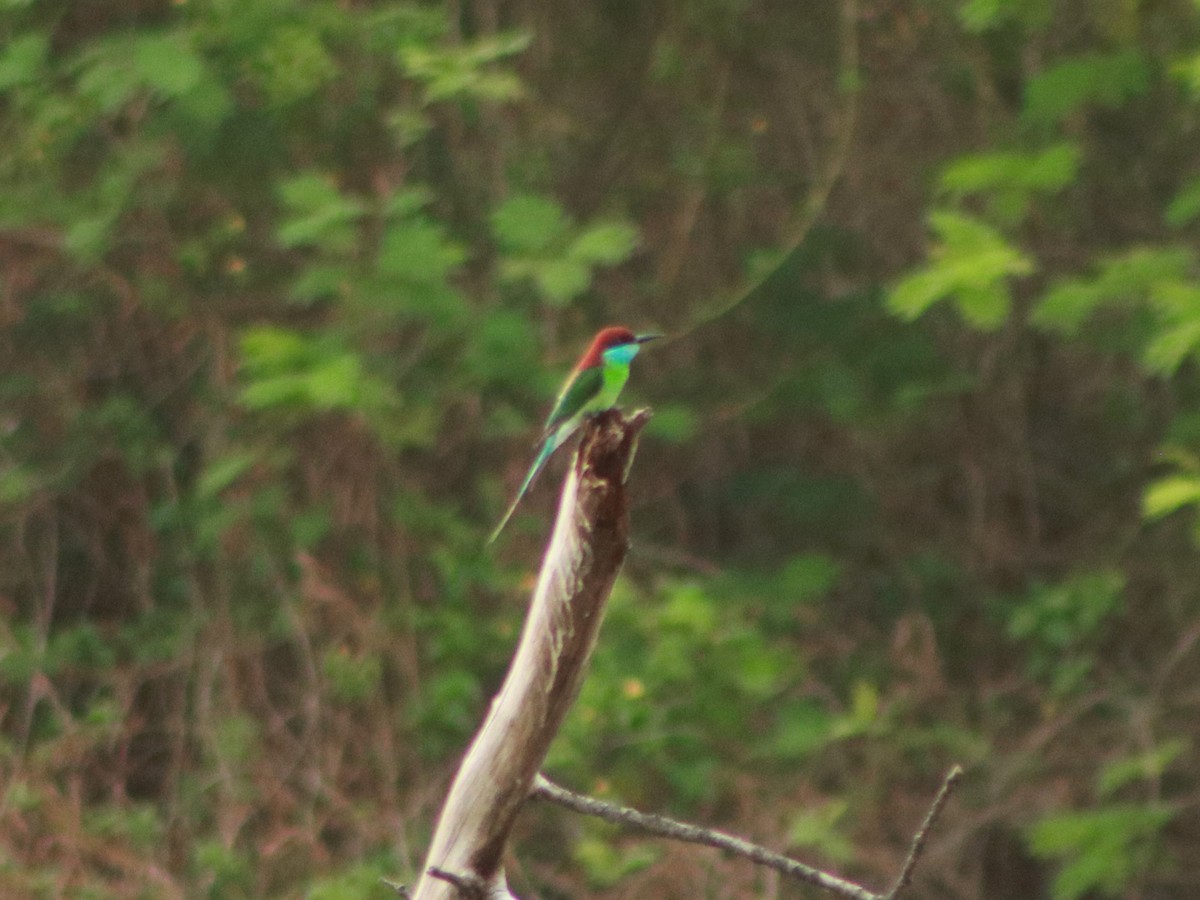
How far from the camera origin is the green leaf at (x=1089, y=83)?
5.86 m

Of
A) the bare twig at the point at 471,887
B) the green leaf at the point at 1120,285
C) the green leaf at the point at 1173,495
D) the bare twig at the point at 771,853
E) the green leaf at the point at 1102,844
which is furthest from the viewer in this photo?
the green leaf at the point at 1102,844

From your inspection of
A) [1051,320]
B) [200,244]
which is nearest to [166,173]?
[200,244]

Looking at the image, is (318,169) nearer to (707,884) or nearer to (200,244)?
(200,244)

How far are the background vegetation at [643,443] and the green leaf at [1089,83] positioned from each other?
0.02 metres

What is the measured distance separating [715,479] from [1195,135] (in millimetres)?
2232

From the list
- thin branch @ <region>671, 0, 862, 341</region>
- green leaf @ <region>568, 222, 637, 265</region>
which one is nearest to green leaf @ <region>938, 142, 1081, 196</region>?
green leaf @ <region>568, 222, 637, 265</region>

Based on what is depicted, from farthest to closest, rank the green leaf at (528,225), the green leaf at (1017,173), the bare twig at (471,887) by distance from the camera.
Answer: the green leaf at (528,225)
the green leaf at (1017,173)
the bare twig at (471,887)

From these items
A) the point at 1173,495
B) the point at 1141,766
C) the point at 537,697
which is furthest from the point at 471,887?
the point at 1141,766

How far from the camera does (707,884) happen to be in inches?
240

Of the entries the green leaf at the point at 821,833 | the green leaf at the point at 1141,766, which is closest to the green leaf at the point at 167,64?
the green leaf at the point at 821,833

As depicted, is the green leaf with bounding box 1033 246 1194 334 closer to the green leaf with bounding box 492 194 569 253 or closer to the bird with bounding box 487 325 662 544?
the green leaf with bounding box 492 194 569 253

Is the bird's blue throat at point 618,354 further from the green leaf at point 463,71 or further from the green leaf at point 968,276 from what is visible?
the green leaf at point 463,71

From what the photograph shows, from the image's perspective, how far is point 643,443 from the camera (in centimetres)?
784

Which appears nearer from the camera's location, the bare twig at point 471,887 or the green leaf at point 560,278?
the bare twig at point 471,887
